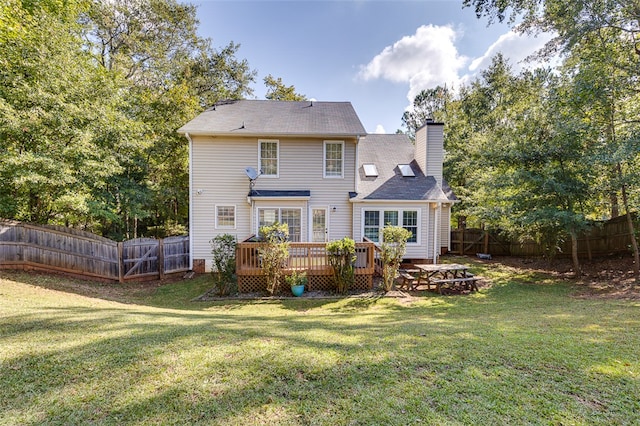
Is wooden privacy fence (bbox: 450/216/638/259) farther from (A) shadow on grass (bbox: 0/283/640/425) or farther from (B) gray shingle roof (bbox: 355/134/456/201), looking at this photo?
(A) shadow on grass (bbox: 0/283/640/425)

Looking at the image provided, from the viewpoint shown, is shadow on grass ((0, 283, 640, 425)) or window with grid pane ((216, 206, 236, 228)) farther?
window with grid pane ((216, 206, 236, 228))

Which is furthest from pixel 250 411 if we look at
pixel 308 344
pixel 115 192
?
pixel 115 192

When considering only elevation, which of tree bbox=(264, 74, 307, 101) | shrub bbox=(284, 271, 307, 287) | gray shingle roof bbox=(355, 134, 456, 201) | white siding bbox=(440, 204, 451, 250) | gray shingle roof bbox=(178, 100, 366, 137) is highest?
tree bbox=(264, 74, 307, 101)

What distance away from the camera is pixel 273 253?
833 centimetres

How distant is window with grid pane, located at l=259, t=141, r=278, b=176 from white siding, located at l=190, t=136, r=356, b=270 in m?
0.22

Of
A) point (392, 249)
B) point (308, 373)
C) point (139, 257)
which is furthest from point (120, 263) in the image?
point (308, 373)

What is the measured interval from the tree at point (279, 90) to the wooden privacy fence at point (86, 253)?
15.1 metres

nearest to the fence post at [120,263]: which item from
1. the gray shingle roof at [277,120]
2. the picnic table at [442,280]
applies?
the gray shingle roof at [277,120]

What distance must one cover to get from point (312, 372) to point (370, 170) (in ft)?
36.7

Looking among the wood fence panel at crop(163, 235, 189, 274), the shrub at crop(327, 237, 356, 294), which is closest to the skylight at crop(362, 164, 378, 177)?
the shrub at crop(327, 237, 356, 294)

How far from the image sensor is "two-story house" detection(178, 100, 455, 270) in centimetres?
1138

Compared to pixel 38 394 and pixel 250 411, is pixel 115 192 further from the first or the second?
pixel 250 411

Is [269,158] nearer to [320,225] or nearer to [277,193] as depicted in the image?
[277,193]

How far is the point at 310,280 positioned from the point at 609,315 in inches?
283
